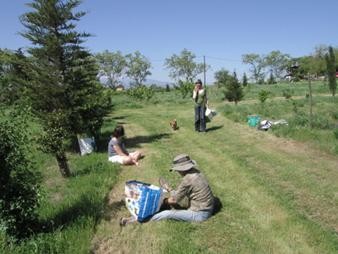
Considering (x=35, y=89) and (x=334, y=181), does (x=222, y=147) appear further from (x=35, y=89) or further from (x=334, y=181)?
(x=35, y=89)

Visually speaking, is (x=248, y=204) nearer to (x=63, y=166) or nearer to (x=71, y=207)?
(x=71, y=207)

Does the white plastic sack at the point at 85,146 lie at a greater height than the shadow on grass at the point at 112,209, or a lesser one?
greater

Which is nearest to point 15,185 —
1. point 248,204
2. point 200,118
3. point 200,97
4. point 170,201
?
point 170,201

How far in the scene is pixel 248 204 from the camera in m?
7.07

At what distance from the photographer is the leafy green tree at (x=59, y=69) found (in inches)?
434

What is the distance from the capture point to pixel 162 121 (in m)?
19.0

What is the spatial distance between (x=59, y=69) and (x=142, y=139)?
407cm

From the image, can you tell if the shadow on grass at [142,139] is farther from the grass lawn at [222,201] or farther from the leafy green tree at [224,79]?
the leafy green tree at [224,79]

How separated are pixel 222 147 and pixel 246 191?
4.12m

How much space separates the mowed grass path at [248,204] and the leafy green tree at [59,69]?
7.64 ft

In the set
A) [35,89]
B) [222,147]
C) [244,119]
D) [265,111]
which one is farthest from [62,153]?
[265,111]

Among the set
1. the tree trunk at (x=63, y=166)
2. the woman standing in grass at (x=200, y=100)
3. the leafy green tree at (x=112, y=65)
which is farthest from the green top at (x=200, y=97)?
the leafy green tree at (x=112, y=65)

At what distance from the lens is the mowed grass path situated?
5676mm

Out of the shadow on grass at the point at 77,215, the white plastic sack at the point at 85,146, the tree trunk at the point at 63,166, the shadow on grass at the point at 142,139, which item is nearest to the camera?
the shadow on grass at the point at 77,215
